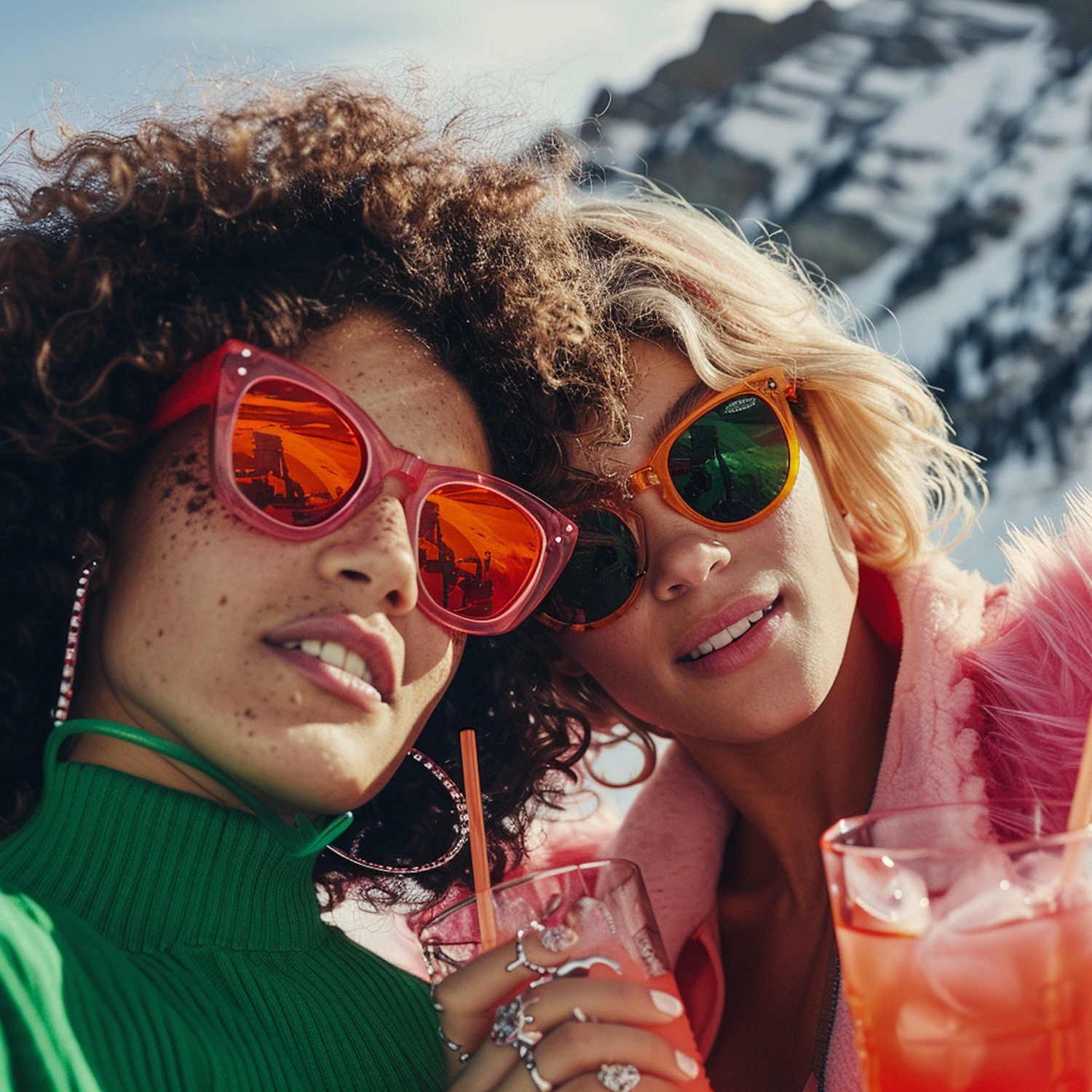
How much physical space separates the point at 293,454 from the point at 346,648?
9.9 inches

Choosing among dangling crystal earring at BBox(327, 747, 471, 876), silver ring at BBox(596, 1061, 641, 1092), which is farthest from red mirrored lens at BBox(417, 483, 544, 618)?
silver ring at BBox(596, 1061, 641, 1092)

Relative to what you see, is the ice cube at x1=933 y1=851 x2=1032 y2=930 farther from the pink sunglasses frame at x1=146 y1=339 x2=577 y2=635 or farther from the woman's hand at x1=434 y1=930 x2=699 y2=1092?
the pink sunglasses frame at x1=146 y1=339 x2=577 y2=635

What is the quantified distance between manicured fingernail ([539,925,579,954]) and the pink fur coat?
0.79m

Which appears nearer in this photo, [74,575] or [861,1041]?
[861,1041]

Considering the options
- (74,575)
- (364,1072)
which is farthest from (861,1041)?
(74,575)

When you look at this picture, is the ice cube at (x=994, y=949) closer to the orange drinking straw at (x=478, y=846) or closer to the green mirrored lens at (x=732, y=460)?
the orange drinking straw at (x=478, y=846)

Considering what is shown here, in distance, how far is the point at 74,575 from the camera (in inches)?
52.9

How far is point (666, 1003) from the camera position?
1.04 meters

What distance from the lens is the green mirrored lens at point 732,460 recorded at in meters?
1.74

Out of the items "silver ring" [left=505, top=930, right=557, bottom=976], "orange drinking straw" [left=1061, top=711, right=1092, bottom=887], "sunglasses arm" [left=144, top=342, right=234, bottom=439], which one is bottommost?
"silver ring" [left=505, top=930, right=557, bottom=976]

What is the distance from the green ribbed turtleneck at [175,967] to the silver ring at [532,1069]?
360 mm

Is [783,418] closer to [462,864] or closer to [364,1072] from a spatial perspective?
[462,864]

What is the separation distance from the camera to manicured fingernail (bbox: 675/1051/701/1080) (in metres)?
1.03

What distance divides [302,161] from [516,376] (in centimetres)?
45
